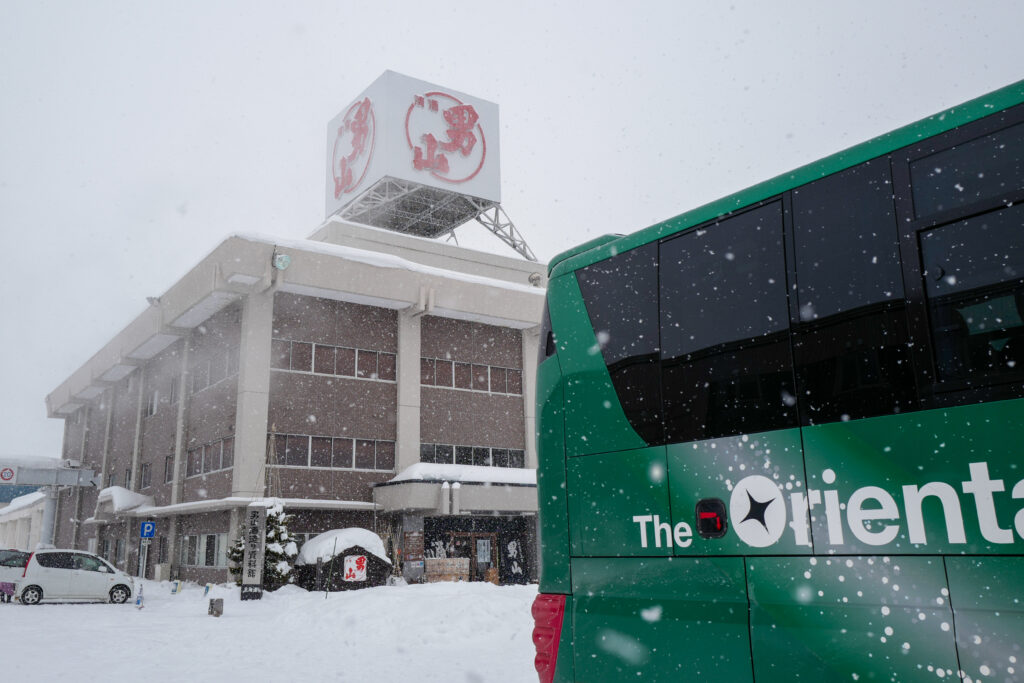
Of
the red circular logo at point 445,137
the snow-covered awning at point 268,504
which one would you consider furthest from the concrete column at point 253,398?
the red circular logo at point 445,137

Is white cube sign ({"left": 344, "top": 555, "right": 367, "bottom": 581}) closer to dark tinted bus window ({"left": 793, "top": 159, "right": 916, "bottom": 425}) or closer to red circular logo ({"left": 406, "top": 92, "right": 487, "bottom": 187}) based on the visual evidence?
dark tinted bus window ({"left": 793, "top": 159, "right": 916, "bottom": 425})

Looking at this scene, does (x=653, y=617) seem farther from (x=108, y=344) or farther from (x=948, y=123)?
(x=108, y=344)

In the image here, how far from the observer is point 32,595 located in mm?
25516

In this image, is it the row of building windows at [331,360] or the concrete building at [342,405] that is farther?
the row of building windows at [331,360]

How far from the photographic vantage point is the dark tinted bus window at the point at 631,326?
5094 mm

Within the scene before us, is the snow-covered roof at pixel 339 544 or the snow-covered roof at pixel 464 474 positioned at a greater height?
the snow-covered roof at pixel 464 474

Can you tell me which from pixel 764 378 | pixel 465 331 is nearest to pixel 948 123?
pixel 764 378

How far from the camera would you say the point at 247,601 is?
26109mm

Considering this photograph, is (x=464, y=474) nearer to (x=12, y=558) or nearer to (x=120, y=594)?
(x=120, y=594)

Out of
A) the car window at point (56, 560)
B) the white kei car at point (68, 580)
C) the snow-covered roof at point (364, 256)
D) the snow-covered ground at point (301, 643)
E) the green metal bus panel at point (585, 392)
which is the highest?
the snow-covered roof at point (364, 256)

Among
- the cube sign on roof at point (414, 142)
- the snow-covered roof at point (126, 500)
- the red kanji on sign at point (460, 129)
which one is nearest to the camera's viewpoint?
the snow-covered roof at point (126, 500)

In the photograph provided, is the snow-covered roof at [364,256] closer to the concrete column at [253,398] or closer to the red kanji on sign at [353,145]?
the concrete column at [253,398]

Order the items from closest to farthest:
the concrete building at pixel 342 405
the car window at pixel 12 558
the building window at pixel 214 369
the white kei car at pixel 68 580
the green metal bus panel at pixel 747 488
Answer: the green metal bus panel at pixel 747 488
the white kei car at pixel 68 580
the car window at pixel 12 558
the concrete building at pixel 342 405
the building window at pixel 214 369

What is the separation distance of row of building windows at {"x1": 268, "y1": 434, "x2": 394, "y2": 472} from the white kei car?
7.19 m
